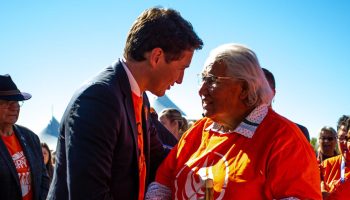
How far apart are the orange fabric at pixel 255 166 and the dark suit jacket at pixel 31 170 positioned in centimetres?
199

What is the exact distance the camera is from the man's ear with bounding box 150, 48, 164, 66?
8.84 ft

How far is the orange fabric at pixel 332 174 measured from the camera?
4.99 m

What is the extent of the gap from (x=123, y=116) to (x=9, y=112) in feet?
8.53

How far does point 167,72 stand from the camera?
2801 millimetres

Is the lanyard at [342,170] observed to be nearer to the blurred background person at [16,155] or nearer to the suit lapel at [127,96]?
the blurred background person at [16,155]

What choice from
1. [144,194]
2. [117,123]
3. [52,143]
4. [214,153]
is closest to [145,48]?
[117,123]

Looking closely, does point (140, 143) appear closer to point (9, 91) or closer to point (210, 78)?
point (210, 78)

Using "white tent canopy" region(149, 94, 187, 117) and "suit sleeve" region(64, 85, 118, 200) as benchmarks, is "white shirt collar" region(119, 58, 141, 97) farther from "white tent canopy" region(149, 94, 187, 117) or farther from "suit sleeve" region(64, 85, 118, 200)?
"white tent canopy" region(149, 94, 187, 117)

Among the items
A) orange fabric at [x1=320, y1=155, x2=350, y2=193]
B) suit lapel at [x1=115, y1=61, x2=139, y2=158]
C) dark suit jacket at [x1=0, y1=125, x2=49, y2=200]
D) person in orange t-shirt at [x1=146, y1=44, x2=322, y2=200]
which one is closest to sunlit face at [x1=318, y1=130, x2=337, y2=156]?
orange fabric at [x1=320, y1=155, x2=350, y2=193]

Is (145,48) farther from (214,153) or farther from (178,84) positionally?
(214,153)

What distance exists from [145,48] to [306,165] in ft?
3.52

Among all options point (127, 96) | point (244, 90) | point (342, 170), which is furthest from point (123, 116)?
point (342, 170)

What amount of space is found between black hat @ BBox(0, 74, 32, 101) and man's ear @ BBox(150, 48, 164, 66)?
8.24 ft

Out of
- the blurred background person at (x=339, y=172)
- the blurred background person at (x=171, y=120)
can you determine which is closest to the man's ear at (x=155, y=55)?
the blurred background person at (x=339, y=172)
